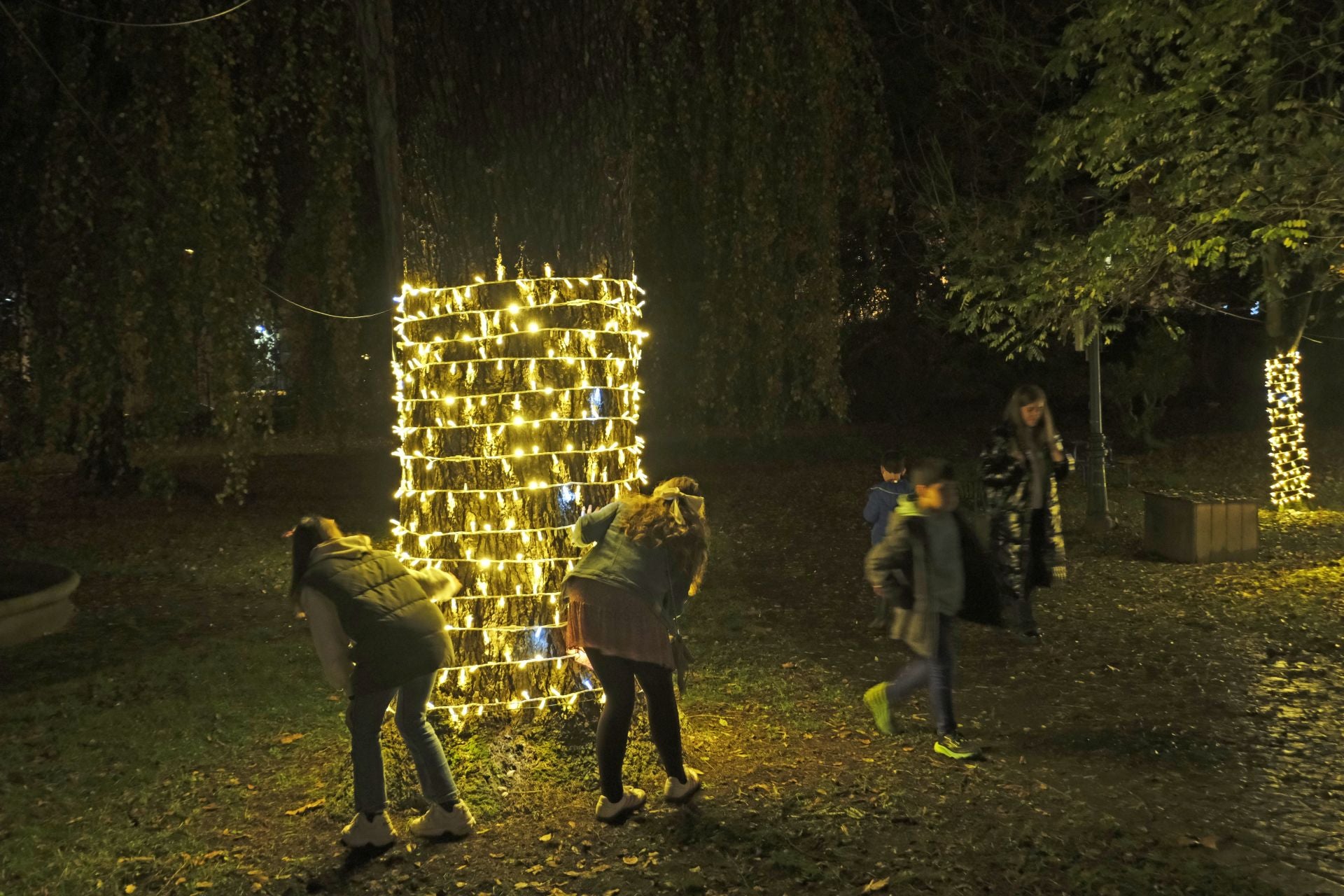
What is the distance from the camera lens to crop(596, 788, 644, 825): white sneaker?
4.51m

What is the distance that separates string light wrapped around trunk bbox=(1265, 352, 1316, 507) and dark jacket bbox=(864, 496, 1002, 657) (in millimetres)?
10794

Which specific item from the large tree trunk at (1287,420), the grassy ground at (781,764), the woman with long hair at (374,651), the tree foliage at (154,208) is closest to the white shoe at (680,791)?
the grassy ground at (781,764)

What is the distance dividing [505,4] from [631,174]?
109 centimetres

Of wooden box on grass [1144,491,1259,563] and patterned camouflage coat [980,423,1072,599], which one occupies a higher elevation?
patterned camouflage coat [980,423,1072,599]

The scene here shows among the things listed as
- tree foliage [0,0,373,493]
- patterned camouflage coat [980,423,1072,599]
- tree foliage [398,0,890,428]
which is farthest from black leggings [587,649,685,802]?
tree foliage [0,0,373,493]

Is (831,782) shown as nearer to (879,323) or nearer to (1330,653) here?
(1330,653)

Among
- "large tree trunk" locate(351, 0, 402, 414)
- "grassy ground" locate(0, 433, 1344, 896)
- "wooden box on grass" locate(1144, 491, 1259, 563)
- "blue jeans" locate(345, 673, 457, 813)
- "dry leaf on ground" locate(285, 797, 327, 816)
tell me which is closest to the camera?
"grassy ground" locate(0, 433, 1344, 896)

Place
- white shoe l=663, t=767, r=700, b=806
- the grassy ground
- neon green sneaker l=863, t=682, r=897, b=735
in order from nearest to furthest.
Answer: the grassy ground
white shoe l=663, t=767, r=700, b=806
neon green sneaker l=863, t=682, r=897, b=735

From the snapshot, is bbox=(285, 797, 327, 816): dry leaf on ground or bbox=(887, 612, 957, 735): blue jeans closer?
bbox=(285, 797, 327, 816): dry leaf on ground

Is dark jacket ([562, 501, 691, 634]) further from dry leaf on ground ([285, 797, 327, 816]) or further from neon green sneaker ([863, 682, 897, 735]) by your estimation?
dry leaf on ground ([285, 797, 327, 816])

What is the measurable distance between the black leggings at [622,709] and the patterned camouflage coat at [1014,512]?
10.00 feet

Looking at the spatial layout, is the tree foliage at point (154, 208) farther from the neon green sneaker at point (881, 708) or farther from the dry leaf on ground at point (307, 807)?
the neon green sneaker at point (881, 708)

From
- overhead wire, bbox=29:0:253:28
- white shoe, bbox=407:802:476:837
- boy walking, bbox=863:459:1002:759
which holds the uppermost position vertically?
overhead wire, bbox=29:0:253:28

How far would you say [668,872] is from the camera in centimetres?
409
